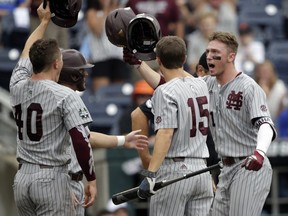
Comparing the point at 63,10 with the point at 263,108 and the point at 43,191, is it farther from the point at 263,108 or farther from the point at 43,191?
the point at 263,108

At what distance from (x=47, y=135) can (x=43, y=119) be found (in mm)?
128

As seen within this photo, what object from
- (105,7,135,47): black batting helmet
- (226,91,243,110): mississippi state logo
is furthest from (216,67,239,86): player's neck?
(105,7,135,47): black batting helmet

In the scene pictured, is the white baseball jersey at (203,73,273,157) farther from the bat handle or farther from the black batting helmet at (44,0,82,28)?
the black batting helmet at (44,0,82,28)

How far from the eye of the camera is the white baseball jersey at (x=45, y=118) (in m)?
9.45

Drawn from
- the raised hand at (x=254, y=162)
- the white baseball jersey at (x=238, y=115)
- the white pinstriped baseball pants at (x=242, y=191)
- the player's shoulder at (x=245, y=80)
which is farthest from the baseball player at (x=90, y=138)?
the raised hand at (x=254, y=162)

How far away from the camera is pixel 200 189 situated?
9.85 meters

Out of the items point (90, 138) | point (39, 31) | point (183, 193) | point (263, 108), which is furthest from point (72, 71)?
point (263, 108)

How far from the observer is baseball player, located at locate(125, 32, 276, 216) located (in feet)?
31.7

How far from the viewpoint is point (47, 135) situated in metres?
9.52

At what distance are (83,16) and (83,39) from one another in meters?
0.42

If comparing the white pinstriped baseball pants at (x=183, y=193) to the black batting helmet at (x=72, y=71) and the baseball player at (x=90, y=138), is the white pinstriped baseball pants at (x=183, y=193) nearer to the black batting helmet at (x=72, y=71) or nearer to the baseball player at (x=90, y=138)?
the baseball player at (x=90, y=138)

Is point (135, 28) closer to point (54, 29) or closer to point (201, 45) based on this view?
point (54, 29)

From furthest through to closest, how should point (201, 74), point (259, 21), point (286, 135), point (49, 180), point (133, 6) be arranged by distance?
point (259, 21) → point (133, 6) → point (286, 135) → point (201, 74) → point (49, 180)

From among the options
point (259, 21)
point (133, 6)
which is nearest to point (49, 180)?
point (133, 6)
